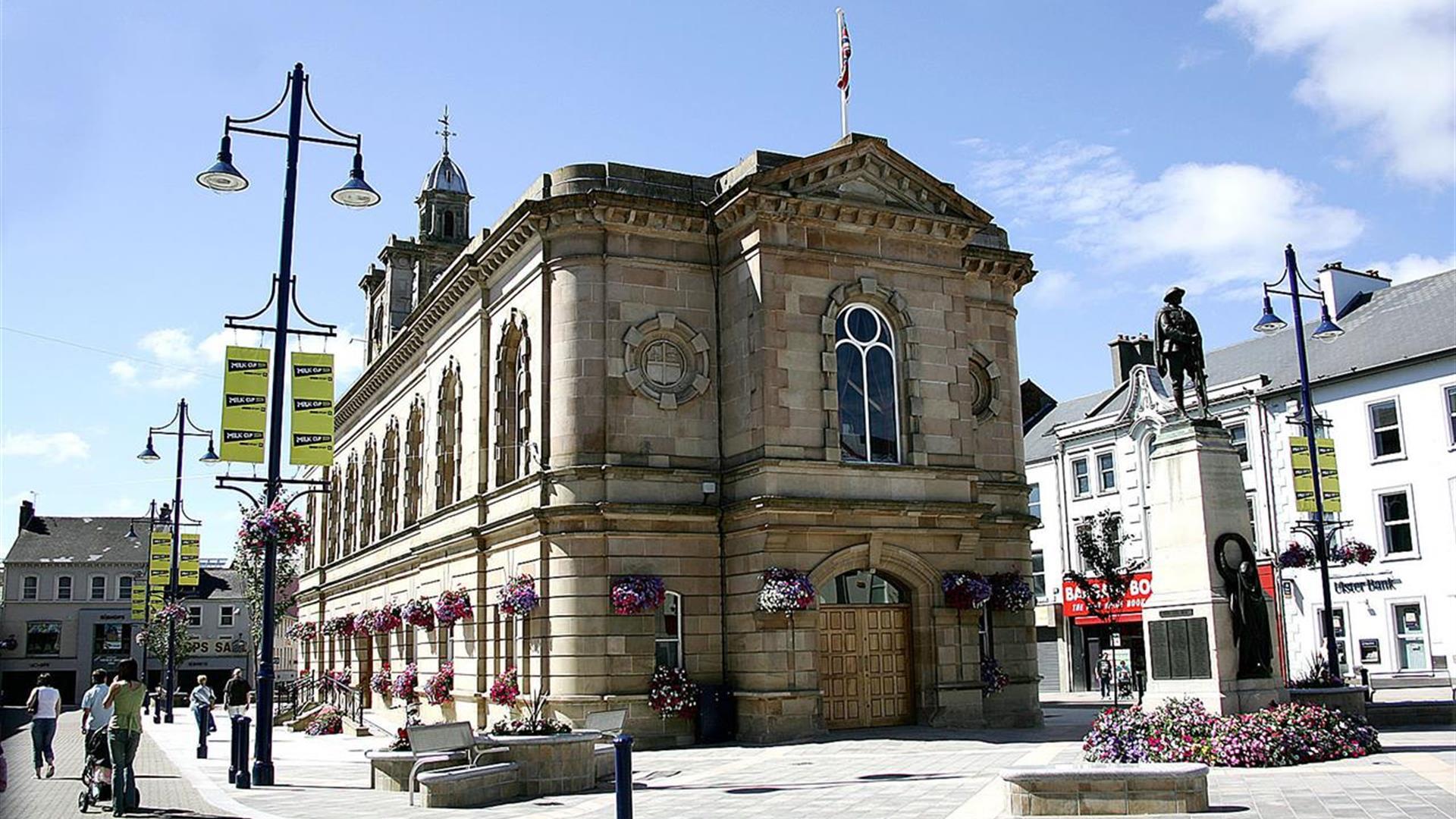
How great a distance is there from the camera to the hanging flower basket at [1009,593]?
26562 millimetres

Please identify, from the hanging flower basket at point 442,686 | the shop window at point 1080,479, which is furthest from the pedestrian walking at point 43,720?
the shop window at point 1080,479

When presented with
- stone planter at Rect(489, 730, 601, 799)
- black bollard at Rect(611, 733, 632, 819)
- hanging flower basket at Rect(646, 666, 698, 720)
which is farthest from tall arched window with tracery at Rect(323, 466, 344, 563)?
black bollard at Rect(611, 733, 632, 819)

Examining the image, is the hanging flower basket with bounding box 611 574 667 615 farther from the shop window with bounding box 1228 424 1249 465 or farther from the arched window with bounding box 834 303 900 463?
the shop window with bounding box 1228 424 1249 465

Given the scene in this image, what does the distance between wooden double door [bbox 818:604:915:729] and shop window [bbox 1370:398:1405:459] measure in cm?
1875

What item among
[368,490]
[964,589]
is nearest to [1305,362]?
[964,589]

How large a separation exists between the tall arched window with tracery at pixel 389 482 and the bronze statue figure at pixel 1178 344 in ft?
85.4

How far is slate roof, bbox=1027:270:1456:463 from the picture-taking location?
3622 cm

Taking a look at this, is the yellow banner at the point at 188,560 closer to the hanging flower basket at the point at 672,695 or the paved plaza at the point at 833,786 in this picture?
the paved plaza at the point at 833,786

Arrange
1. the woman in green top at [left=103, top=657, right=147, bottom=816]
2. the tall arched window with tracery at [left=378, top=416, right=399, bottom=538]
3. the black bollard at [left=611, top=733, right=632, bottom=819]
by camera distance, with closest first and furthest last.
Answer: the black bollard at [left=611, top=733, right=632, bottom=819]
the woman in green top at [left=103, top=657, right=147, bottom=816]
the tall arched window with tracery at [left=378, top=416, right=399, bottom=538]

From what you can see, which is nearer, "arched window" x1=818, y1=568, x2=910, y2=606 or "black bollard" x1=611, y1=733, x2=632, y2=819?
"black bollard" x1=611, y1=733, x2=632, y2=819

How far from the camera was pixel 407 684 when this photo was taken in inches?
1246

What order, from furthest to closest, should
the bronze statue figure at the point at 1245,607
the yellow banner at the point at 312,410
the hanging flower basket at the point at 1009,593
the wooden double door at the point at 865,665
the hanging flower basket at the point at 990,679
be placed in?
the hanging flower basket at the point at 1009,593
the hanging flower basket at the point at 990,679
the wooden double door at the point at 865,665
the yellow banner at the point at 312,410
the bronze statue figure at the point at 1245,607

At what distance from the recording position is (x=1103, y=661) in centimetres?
4066

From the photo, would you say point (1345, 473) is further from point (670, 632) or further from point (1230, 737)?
point (1230, 737)
